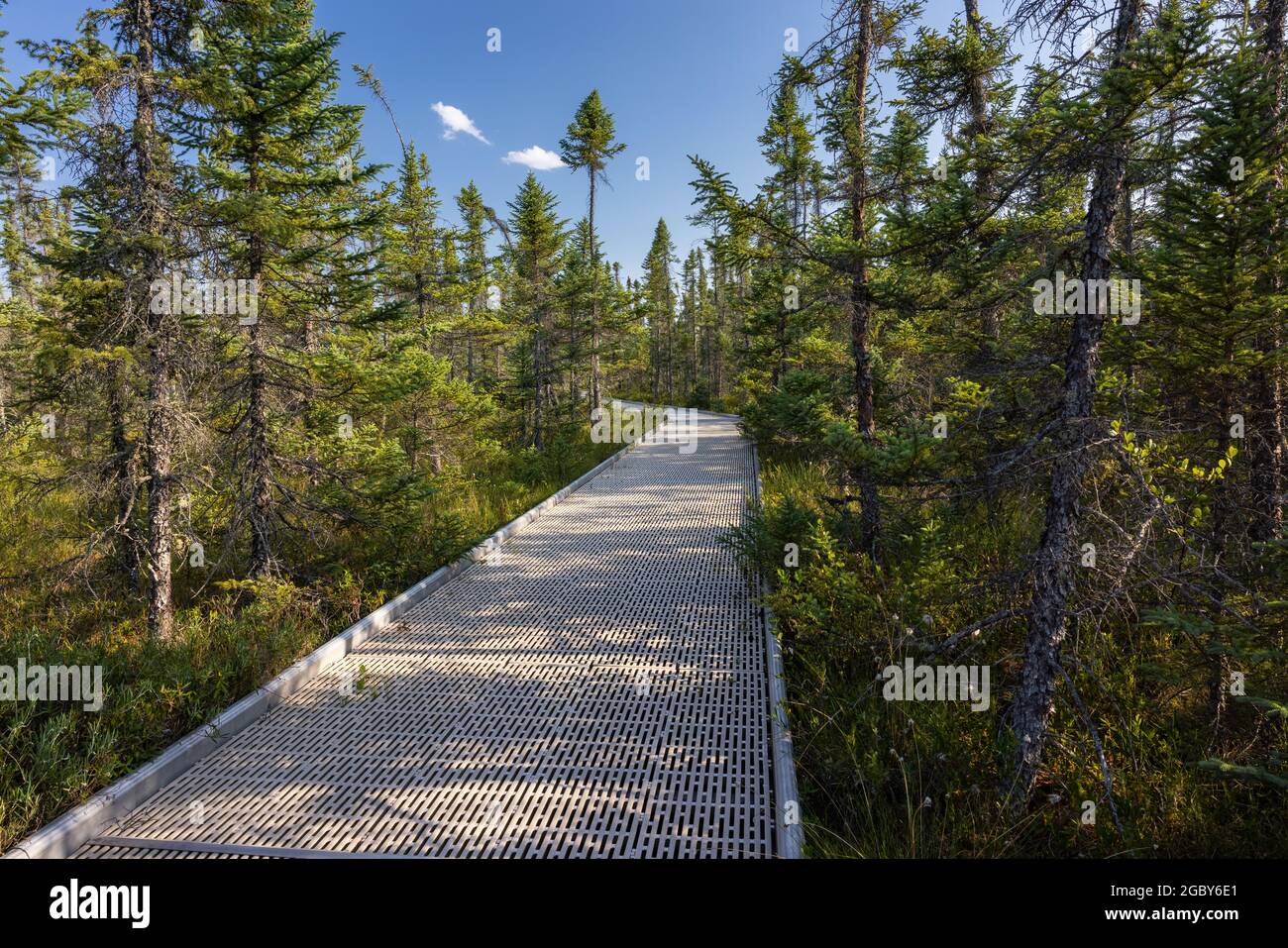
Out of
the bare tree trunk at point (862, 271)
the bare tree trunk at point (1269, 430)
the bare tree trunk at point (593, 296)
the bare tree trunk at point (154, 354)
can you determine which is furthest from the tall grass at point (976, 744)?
the bare tree trunk at point (593, 296)

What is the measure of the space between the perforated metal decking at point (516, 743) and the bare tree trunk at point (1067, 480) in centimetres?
175

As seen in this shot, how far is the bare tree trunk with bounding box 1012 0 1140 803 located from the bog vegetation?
2 centimetres

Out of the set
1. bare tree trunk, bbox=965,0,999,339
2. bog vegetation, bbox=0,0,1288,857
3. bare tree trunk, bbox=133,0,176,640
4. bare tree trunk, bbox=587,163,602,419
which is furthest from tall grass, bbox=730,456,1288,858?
bare tree trunk, bbox=587,163,602,419

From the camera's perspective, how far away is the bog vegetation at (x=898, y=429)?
315 centimetres

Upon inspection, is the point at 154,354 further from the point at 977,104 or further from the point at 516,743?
the point at 977,104

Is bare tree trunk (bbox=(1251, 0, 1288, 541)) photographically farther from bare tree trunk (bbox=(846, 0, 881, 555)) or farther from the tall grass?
bare tree trunk (bbox=(846, 0, 881, 555))

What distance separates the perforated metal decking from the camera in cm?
304

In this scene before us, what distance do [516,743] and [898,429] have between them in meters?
5.49

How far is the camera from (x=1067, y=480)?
319 cm

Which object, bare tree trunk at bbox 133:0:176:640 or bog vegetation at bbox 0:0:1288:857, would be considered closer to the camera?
bog vegetation at bbox 0:0:1288:857

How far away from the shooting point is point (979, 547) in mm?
6516

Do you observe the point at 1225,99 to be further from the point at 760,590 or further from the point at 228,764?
the point at 228,764

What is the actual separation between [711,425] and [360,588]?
1811 cm

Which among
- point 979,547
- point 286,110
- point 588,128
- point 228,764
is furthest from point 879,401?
point 588,128
